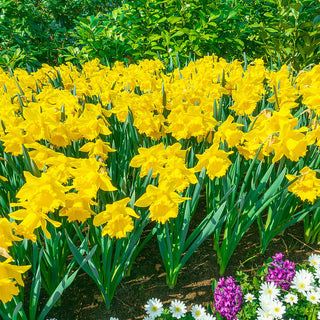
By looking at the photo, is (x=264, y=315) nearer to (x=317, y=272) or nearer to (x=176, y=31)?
(x=317, y=272)

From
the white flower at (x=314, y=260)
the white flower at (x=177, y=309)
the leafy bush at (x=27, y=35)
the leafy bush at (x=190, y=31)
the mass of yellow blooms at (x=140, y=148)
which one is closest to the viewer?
the mass of yellow blooms at (x=140, y=148)

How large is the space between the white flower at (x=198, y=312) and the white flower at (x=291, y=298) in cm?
42

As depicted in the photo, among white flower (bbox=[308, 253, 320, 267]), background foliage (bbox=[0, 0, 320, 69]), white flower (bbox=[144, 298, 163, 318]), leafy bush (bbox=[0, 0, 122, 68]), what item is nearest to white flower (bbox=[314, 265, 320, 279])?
white flower (bbox=[308, 253, 320, 267])

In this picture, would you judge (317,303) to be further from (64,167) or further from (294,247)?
(64,167)

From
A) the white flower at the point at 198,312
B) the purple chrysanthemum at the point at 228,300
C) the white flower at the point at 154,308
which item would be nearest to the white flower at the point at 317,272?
the purple chrysanthemum at the point at 228,300

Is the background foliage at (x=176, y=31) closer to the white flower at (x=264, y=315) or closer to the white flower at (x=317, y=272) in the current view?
the white flower at (x=317, y=272)

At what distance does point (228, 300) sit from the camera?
1449 millimetres

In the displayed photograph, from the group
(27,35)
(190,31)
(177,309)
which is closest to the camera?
(177,309)

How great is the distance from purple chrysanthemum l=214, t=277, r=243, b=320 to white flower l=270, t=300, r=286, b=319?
144mm

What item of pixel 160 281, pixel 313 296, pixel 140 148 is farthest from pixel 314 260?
pixel 140 148

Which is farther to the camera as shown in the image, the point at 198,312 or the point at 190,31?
the point at 190,31

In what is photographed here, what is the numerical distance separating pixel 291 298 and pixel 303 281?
0.35 ft

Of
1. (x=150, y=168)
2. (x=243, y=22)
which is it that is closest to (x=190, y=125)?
(x=150, y=168)

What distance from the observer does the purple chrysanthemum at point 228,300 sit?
1.44m
